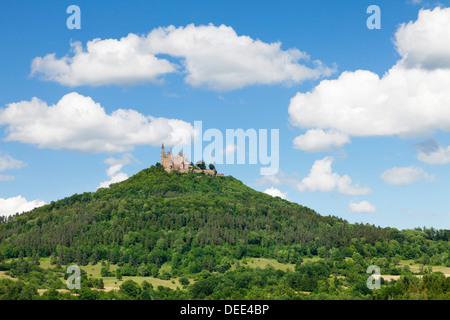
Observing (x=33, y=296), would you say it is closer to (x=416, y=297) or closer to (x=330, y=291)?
(x=330, y=291)

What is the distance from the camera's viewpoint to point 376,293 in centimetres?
15812

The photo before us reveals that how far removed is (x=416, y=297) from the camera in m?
132
